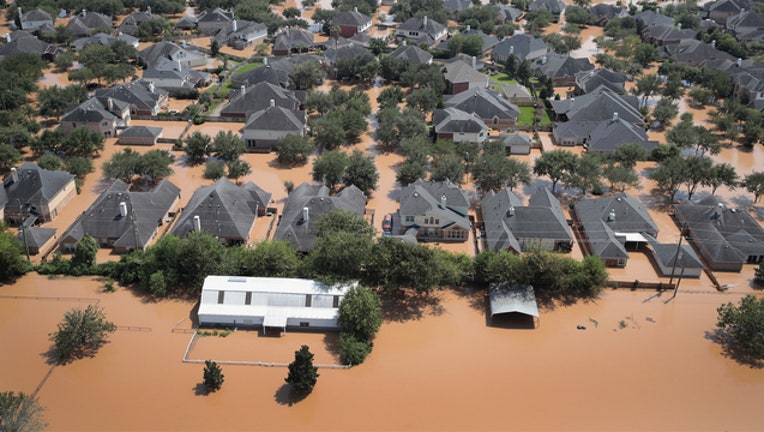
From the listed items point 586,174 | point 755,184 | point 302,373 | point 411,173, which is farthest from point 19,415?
point 755,184

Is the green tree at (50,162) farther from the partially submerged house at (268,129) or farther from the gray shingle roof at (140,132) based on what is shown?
the partially submerged house at (268,129)

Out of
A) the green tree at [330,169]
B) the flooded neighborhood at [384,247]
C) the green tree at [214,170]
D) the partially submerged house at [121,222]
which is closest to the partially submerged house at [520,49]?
the flooded neighborhood at [384,247]

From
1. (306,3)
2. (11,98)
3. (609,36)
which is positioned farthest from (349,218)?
(306,3)

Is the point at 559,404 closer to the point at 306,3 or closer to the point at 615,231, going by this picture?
the point at 615,231

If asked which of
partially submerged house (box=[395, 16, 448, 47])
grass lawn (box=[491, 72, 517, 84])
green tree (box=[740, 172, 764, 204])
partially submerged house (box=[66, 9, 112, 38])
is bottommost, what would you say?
partially submerged house (box=[66, 9, 112, 38])

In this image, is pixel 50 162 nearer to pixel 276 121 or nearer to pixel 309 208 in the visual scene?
pixel 276 121

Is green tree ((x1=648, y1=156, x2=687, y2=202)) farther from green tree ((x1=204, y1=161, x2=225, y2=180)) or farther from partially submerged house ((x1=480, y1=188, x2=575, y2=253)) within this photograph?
green tree ((x1=204, y1=161, x2=225, y2=180))

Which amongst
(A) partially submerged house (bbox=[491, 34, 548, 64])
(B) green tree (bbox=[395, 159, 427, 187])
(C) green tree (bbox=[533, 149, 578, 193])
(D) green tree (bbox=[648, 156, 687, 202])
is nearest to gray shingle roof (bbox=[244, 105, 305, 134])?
(B) green tree (bbox=[395, 159, 427, 187])
